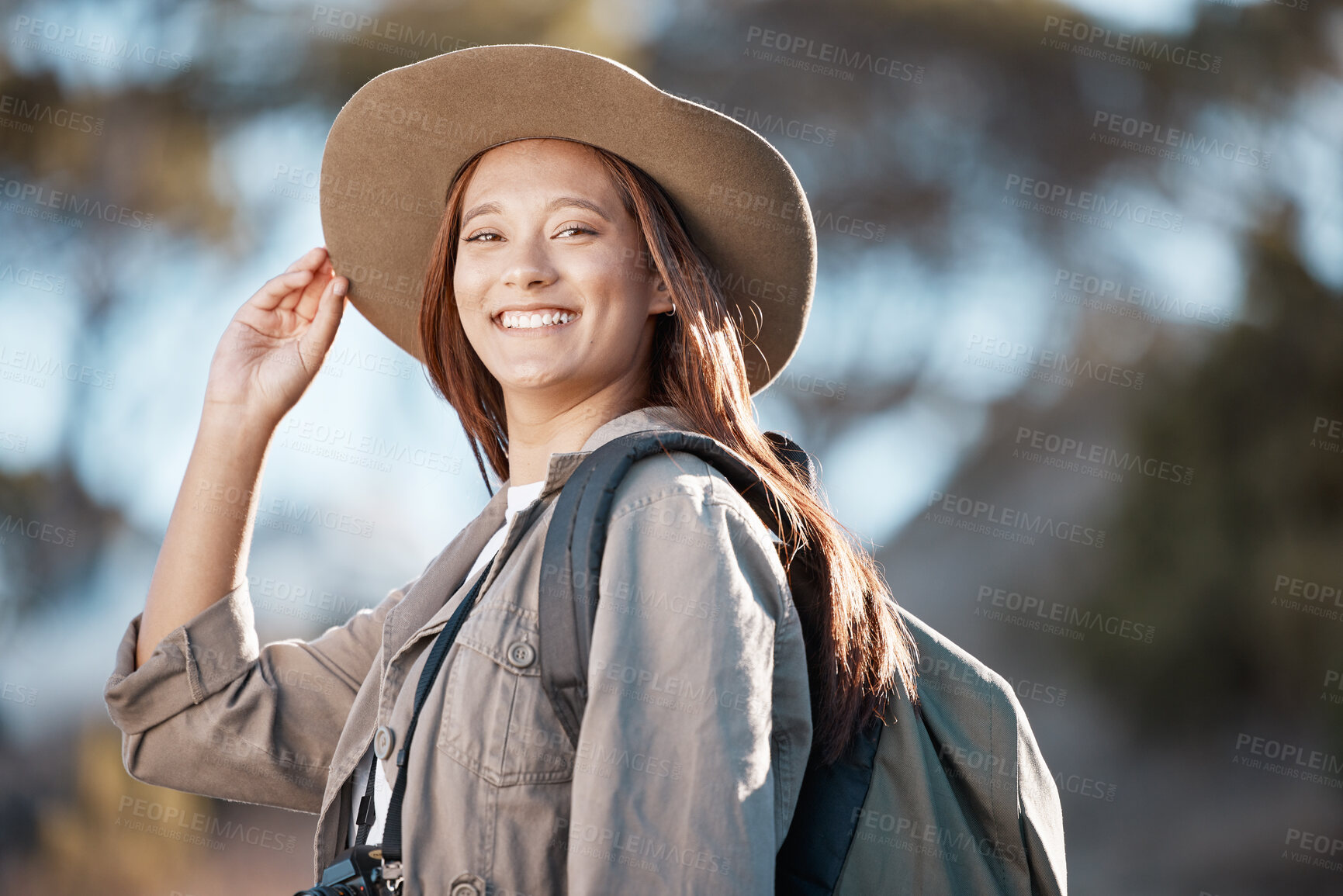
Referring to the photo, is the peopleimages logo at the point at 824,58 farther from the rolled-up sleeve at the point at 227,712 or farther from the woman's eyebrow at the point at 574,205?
the rolled-up sleeve at the point at 227,712

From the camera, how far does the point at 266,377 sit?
200 cm

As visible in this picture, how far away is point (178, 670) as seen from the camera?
183cm

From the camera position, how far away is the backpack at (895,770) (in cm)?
124

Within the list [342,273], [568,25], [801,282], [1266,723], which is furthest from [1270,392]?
[342,273]

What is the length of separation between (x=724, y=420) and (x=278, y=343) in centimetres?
102

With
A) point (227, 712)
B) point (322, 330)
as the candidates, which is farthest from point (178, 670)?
point (322, 330)

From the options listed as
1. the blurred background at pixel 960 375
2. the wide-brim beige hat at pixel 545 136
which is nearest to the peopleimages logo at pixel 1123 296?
the blurred background at pixel 960 375

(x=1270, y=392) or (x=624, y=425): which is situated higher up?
(x=1270, y=392)

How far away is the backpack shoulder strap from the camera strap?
0.21m

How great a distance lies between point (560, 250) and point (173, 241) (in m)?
5.07

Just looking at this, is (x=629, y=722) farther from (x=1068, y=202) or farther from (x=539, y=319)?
(x=1068, y=202)

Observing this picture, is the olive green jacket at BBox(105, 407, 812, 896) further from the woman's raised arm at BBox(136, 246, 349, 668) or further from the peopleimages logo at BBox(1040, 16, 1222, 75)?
the peopleimages logo at BBox(1040, 16, 1222, 75)

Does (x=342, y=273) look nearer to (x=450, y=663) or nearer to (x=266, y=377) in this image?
(x=266, y=377)

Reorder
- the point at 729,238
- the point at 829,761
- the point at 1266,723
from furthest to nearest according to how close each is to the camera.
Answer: the point at 1266,723 < the point at 729,238 < the point at 829,761
